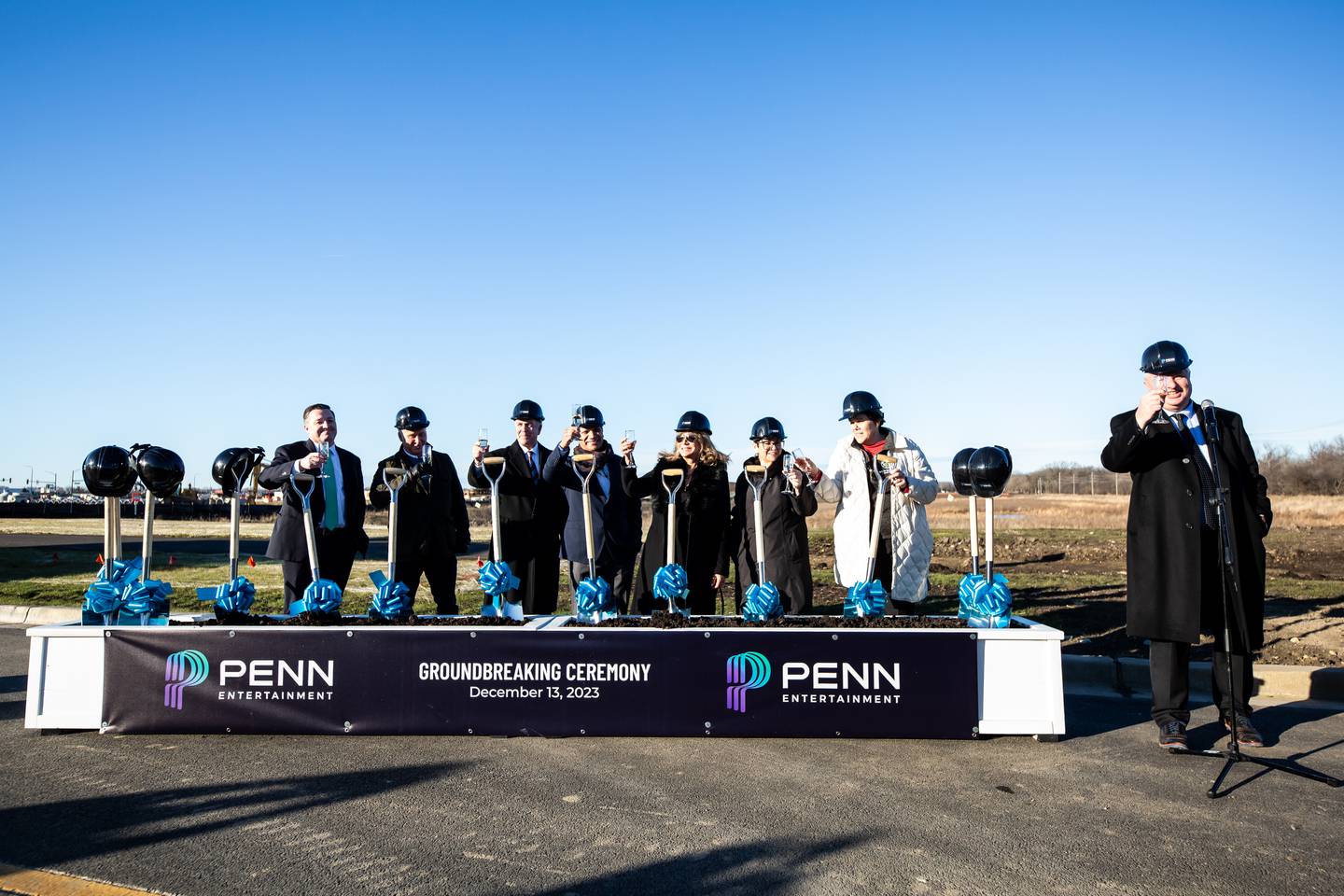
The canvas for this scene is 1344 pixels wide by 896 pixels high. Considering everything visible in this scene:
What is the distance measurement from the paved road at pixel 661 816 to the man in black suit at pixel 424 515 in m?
2.12

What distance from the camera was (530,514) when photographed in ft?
25.6

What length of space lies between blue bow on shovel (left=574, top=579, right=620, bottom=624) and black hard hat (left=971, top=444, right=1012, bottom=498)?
8.17 ft

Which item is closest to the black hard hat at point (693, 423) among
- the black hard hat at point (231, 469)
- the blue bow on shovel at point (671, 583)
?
the blue bow on shovel at point (671, 583)

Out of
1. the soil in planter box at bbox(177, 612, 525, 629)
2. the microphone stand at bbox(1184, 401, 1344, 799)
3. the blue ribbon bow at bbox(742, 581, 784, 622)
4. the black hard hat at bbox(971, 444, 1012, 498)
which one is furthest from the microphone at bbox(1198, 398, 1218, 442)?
the soil in planter box at bbox(177, 612, 525, 629)

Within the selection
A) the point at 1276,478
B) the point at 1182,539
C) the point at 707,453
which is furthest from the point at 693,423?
the point at 1276,478

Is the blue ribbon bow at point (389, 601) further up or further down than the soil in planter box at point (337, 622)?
further up

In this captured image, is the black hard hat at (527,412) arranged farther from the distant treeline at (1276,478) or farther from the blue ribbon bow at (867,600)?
the distant treeline at (1276,478)

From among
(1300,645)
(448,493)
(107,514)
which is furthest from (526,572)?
(1300,645)

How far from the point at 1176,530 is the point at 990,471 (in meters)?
1.11

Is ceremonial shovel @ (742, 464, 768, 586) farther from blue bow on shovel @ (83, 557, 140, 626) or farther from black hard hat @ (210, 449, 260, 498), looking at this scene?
blue bow on shovel @ (83, 557, 140, 626)

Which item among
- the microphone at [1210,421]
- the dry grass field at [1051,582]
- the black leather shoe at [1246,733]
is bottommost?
the black leather shoe at [1246,733]

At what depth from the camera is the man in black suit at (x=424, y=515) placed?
7633mm

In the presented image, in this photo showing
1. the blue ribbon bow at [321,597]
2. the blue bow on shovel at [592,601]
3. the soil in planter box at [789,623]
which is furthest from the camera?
the blue bow on shovel at [592,601]

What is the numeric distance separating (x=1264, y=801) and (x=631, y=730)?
323cm
